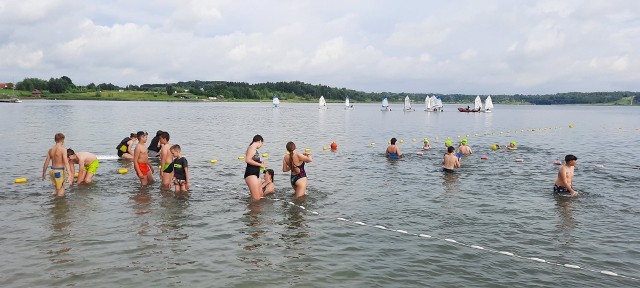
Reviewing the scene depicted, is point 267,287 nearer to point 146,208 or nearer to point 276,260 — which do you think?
point 276,260

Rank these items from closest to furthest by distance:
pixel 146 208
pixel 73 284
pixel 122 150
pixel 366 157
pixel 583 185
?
pixel 73 284
pixel 146 208
pixel 583 185
pixel 122 150
pixel 366 157

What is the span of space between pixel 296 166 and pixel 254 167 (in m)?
1.42

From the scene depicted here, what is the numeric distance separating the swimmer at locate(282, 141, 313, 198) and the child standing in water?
11.4ft

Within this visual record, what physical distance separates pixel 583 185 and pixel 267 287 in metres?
16.7

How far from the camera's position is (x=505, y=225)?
13.8 metres

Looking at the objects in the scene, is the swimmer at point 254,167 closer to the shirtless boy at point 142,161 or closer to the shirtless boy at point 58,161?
the shirtless boy at point 142,161

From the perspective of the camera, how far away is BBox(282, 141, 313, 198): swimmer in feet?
52.2

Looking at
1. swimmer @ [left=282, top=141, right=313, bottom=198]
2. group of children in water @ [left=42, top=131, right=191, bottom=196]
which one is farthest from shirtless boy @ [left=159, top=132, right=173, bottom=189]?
swimmer @ [left=282, top=141, right=313, bottom=198]

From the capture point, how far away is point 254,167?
15.8 meters

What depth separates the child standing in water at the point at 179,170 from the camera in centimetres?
1644

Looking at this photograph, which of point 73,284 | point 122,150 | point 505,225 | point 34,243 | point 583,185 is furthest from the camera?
point 122,150

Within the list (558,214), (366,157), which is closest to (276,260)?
(558,214)

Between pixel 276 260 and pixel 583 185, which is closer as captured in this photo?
pixel 276 260

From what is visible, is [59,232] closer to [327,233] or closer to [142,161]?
[142,161]
